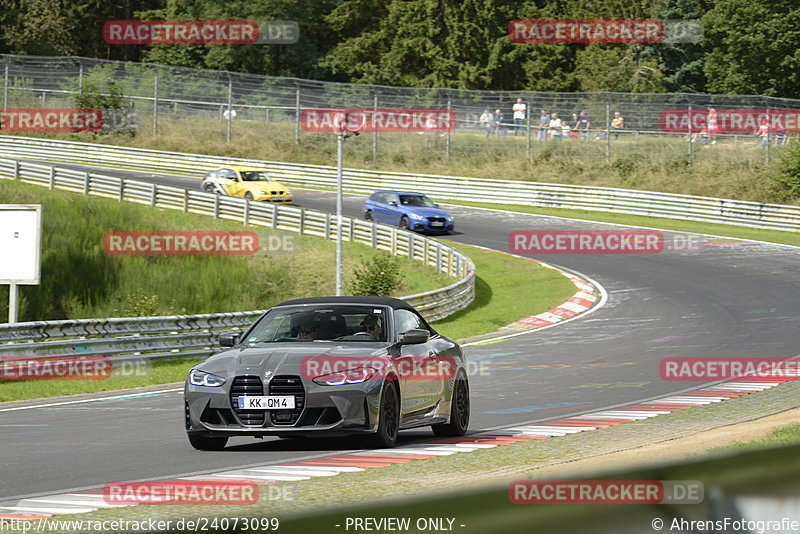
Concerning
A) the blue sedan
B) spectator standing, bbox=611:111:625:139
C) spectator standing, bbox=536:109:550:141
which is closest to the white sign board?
the blue sedan

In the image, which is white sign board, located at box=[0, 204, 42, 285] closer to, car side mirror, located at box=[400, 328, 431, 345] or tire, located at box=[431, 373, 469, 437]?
tire, located at box=[431, 373, 469, 437]

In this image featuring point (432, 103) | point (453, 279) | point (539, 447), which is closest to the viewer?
point (539, 447)

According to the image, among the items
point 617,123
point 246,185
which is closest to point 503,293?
point 246,185

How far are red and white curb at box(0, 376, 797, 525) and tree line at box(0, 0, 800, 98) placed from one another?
5615 cm

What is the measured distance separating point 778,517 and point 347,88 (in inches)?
2162

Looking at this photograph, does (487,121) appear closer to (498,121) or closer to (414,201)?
(498,121)

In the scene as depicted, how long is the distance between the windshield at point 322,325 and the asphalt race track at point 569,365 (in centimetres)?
105

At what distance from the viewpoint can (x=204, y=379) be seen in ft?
34.1

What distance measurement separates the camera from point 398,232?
3888cm

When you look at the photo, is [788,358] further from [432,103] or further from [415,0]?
[415,0]

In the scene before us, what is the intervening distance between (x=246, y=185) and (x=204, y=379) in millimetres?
37839

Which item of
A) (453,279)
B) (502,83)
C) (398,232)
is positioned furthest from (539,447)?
(502,83)

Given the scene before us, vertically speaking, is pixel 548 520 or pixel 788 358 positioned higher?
pixel 548 520

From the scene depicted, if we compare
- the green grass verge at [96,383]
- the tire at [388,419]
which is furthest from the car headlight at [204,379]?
the green grass verge at [96,383]
